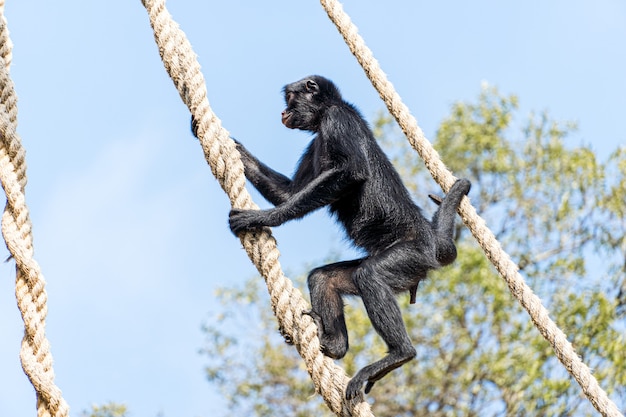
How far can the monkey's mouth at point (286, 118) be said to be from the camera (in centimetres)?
592

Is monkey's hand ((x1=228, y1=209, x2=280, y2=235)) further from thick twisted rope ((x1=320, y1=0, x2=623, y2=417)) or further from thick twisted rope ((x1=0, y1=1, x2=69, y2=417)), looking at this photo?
thick twisted rope ((x1=0, y1=1, x2=69, y2=417))

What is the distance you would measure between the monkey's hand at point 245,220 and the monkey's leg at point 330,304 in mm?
656

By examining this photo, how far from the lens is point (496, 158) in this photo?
13578 millimetres

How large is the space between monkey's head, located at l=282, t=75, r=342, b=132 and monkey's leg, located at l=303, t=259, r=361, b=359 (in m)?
1.26

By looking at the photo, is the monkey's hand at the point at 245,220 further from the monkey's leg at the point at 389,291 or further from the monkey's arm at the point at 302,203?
the monkey's leg at the point at 389,291

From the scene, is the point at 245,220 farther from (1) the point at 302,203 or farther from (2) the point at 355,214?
(2) the point at 355,214

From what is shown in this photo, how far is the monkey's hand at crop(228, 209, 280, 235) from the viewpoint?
169 inches

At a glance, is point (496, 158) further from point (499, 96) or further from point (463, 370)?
point (463, 370)

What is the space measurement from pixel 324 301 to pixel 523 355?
300 inches

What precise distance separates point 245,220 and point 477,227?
1.25m

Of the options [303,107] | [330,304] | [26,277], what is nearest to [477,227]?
[330,304]

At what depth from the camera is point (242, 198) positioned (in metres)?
4.26

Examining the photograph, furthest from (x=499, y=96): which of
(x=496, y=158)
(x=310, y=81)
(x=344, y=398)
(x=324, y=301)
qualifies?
(x=344, y=398)

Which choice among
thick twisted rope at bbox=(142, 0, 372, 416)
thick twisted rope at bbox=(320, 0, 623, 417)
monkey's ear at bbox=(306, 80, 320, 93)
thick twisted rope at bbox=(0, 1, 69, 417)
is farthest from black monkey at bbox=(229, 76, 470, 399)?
thick twisted rope at bbox=(0, 1, 69, 417)
